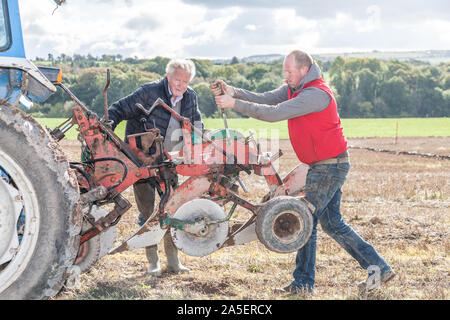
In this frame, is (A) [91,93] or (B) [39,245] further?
(A) [91,93]

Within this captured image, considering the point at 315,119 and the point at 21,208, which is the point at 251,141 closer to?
the point at 315,119

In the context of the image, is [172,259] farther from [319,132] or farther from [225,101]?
[319,132]

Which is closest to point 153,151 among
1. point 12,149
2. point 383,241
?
point 12,149

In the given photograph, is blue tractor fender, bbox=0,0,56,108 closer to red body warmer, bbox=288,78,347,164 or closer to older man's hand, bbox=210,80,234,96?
older man's hand, bbox=210,80,234,96

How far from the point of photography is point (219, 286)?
5.06 metres

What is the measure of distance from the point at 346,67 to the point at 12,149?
99239 millimetres

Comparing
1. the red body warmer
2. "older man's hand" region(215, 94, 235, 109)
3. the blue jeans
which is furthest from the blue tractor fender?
the blue jeans

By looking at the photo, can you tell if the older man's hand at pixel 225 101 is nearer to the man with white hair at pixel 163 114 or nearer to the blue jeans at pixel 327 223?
the man with white hair at pixel 163 114

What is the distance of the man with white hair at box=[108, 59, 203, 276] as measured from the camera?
5480 millimetres

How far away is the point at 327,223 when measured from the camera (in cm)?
515

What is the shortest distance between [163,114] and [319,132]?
5.67ft

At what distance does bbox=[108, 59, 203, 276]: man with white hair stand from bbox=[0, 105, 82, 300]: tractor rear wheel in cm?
175

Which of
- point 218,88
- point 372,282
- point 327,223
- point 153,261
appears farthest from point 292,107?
point 153,261
